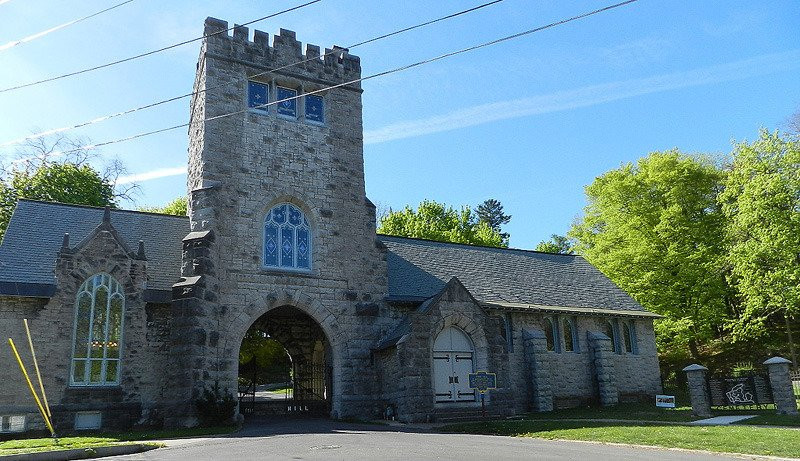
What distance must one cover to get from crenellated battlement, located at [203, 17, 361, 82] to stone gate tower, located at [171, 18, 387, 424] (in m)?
0.04

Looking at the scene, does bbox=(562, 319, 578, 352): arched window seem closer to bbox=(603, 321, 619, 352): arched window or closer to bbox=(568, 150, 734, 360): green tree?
bbox=(603, 321, 619, 352): arched window

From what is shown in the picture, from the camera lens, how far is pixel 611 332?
28484 millimetres

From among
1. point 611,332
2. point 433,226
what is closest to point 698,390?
point 611,332

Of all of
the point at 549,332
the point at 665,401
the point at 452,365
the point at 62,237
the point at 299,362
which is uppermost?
the point at 62,237

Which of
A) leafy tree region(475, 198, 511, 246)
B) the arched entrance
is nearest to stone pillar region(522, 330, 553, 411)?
the arched entrance

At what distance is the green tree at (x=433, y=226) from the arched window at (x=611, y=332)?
21.9 meters

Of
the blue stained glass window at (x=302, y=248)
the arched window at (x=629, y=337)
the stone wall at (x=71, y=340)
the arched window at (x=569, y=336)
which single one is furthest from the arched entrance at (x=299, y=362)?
the arched window at (x=629, y=337)

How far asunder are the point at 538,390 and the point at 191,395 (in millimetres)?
12803

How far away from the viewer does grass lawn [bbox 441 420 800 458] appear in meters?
12.6

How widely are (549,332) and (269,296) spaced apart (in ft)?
39.5

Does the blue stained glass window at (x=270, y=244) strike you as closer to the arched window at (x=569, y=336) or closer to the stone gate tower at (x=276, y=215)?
the stone gate tower at (x=276, y=215)

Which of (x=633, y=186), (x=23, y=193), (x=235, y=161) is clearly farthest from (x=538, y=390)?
(x=23, y=193)

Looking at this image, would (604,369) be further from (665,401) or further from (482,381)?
(482,381)

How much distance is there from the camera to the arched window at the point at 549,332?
2650 centimetres
